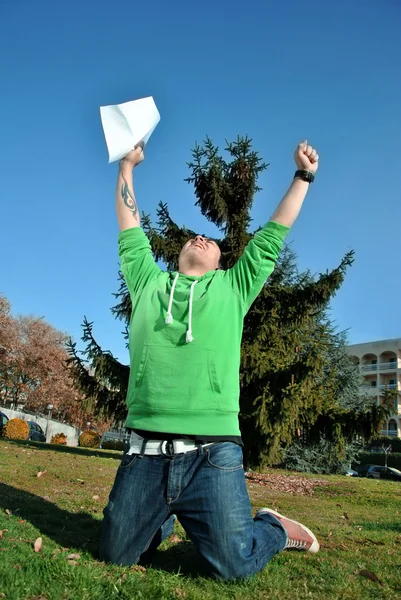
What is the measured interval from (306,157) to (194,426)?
1.94 metres

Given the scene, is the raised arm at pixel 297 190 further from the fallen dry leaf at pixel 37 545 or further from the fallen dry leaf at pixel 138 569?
the fallen dry leaf at pixel 37 545

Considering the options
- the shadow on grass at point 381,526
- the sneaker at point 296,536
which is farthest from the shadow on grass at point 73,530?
the shadow on grass at point 381,526

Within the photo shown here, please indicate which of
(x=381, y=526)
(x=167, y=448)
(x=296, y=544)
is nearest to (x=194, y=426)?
(x=167, y=448)

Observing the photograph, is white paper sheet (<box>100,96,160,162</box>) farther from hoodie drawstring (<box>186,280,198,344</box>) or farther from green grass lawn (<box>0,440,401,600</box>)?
green grass lawn (<box>0,440,401,600</box>)

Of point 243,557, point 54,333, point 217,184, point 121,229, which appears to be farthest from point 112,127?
point 54,333

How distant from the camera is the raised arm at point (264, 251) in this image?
10.0ft

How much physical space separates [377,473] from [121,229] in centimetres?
4127

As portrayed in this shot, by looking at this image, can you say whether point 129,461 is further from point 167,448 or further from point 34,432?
point 34,432

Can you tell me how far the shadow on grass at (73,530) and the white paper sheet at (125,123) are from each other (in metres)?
2.76

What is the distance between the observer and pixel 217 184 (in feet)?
44.5

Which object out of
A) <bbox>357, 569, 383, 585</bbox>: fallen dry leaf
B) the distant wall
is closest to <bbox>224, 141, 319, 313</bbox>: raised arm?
<bbox>357, 569, 383, 585</bbox>: fallen dry leaf

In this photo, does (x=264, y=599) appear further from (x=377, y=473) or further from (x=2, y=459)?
(x=377, y=473)

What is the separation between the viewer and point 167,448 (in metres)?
2.72

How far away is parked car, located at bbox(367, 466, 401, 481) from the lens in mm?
36250
